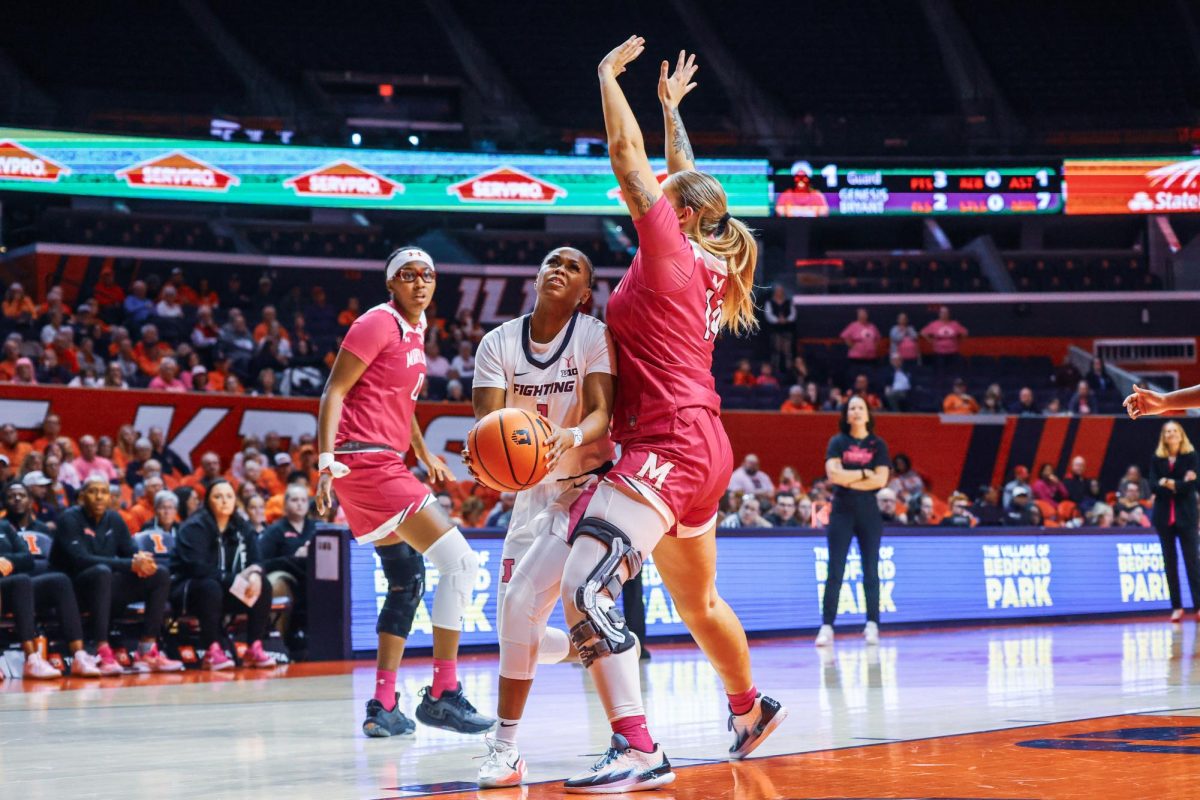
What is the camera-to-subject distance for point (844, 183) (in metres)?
27.1

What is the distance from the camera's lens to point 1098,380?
24.9 metres

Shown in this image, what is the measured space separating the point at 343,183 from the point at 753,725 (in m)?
21.8

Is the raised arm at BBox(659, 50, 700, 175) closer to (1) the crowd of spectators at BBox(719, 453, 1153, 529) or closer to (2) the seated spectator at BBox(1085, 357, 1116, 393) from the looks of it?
(1) the crowd of spectators at BBox(719, 453, 1153, 529)

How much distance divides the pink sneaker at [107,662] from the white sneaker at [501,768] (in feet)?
20.0

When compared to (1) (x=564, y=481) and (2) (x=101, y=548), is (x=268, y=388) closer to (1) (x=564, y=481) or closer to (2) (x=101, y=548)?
(2) (x=101, y=548)

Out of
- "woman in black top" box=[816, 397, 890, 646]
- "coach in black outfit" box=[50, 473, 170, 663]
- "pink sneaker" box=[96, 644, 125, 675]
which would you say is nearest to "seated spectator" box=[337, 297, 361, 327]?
"coach in black outfit" box=[50, 473, 170, 663]

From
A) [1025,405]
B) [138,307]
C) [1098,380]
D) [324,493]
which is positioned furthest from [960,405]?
[324,493]

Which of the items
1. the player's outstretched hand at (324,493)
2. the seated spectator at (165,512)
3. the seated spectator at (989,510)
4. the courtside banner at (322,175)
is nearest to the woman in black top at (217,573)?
the seated spectator at (165,512)

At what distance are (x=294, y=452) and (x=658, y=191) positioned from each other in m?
13.8

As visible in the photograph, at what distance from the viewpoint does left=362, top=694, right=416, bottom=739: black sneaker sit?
20.0 ft

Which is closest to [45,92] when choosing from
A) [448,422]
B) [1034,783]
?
[448,422]

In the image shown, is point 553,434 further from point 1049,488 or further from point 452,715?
point 1049,488

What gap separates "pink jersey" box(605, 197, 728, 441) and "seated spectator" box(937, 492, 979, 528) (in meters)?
9.89

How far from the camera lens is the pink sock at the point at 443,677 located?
6.34m
